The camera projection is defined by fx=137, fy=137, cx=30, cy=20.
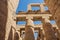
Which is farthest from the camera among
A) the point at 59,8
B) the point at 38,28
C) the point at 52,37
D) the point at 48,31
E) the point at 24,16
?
the point at 38,28

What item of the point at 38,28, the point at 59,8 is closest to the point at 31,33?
the point at 38,28

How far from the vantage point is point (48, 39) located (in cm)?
1016

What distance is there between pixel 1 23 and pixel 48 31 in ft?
18.7

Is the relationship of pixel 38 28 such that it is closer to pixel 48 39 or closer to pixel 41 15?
pixel 41 15

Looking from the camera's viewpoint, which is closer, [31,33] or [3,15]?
[3,15]

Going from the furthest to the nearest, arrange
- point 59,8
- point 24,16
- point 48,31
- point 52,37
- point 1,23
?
point 24,16 → point 48,31 → point 52,37 → point 59,8 → point 1,23

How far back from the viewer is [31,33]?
1096 centimetres

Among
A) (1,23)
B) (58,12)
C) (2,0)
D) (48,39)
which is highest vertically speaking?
(2,0)

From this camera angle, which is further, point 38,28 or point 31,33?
point 38,28

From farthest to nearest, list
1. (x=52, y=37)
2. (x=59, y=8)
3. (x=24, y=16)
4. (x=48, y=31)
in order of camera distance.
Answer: (x=24, y=16)
(x=48, y=31)
(x=52, y=37)
(x=59, y=8)

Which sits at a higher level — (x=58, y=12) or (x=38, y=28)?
(x=58, y=12)

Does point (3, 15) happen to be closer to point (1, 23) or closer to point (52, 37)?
point (1, 23)

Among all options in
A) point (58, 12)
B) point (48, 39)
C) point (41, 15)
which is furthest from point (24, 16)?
point (58, 12)

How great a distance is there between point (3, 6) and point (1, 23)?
2.57 ft
